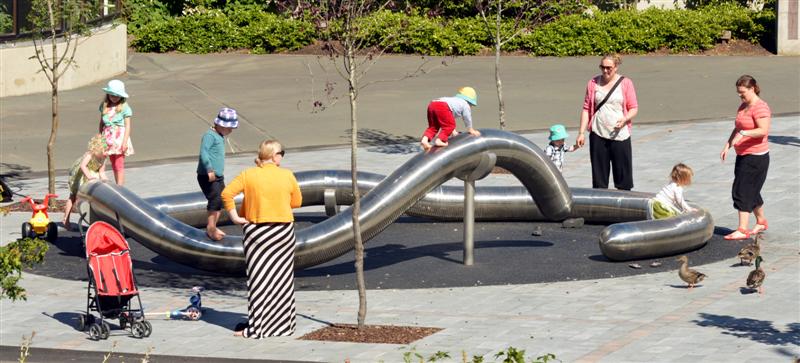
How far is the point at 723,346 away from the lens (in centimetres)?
1144

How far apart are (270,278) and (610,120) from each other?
628 cm

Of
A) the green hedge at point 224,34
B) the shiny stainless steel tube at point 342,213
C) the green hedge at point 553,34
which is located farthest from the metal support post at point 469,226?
the green hedge at point 224,34

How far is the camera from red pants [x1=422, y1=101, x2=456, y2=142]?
15.0 m

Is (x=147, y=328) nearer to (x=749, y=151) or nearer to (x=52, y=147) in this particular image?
(x=749, y=151)

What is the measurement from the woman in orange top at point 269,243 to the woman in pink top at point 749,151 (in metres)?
5.72

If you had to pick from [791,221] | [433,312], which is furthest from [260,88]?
[433,312]

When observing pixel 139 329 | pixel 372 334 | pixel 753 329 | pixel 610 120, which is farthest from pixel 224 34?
pixel 753 329

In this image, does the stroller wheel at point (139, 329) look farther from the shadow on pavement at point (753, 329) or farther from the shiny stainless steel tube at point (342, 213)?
the shadow on pavement at point (753, 329)

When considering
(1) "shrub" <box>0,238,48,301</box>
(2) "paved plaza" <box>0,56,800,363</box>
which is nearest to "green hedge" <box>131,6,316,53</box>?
(2) "paved plaza" <box>0,56,800,363</box>

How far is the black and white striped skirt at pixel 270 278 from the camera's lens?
12.3 m

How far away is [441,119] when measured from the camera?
15.0 meters

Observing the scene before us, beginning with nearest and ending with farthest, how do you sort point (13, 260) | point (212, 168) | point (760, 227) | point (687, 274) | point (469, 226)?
point (13, 260)
point (687, 274)
point (469, 226)
point (212, 168)
point (760, 227)

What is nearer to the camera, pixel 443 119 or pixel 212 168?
pixel 443 119

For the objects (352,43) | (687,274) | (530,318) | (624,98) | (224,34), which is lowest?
(530,318)
